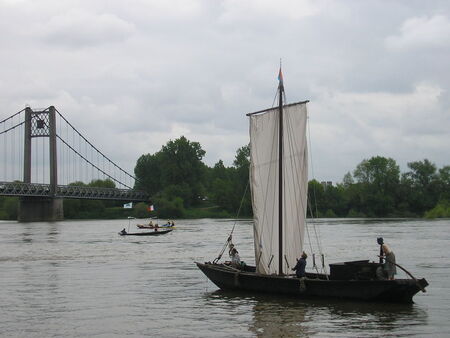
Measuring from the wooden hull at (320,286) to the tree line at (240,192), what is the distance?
4334 inches

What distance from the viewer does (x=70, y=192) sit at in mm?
134000

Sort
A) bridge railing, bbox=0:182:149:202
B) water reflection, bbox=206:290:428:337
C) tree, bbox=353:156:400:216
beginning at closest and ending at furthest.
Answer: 1. water reflection, bbox=206:290:428:337
2. bridge railing, bbox=0:182:149:202
3. tree, bbox=353:156:400:216

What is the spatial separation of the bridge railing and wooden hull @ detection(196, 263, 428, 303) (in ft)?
309

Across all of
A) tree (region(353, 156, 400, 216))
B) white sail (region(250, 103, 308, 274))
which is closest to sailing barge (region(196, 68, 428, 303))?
white sail (region(250, 103, 308, 274))

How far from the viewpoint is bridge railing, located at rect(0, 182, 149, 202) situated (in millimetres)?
119938

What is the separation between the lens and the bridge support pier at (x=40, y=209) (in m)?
128

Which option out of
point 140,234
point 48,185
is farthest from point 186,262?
point 48,185

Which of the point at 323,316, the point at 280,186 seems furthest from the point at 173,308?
the point at 280,186

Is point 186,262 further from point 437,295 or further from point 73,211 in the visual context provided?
point 73,211

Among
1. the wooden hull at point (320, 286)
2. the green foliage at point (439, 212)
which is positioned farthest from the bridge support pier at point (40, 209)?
the wooden hull at point (320, 286)

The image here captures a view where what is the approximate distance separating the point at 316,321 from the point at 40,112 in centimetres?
12247

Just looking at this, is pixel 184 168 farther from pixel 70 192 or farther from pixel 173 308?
pixel 173 308

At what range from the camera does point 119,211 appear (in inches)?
6314

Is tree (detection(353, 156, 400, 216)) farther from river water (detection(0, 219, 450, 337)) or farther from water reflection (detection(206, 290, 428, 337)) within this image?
water reflection (detection(206, 290, 428, 337))
